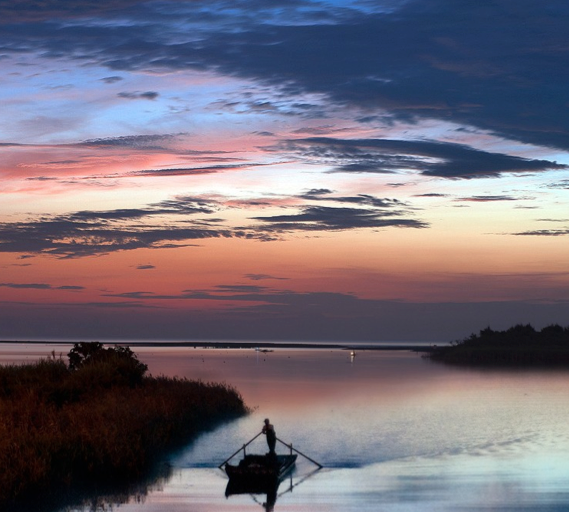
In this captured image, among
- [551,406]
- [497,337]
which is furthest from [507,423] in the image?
[497,337]

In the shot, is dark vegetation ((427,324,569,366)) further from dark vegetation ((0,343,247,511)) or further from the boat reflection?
the boat reflection

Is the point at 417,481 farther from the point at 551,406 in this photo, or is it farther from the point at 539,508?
the point at 551,406

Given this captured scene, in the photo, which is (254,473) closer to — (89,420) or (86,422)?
(86,422)

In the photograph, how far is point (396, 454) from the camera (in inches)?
1624

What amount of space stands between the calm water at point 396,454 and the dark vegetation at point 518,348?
84.1 metres

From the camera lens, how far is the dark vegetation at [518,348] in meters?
168

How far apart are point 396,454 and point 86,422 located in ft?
49.8

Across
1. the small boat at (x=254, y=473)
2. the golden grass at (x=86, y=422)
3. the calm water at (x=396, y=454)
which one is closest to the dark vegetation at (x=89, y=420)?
the golden grass at (x=86, y=422)

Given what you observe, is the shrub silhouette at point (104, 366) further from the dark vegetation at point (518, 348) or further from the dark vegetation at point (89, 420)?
the dark vegetation at point (518, 348)

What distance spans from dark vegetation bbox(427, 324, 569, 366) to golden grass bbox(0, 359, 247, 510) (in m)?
119

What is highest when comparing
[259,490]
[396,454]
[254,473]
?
[254,473]

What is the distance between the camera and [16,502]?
24.0 m

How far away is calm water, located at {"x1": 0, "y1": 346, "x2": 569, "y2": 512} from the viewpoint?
1097 inches

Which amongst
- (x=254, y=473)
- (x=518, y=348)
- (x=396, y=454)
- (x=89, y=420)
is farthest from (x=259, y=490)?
(x=518, y=348)
